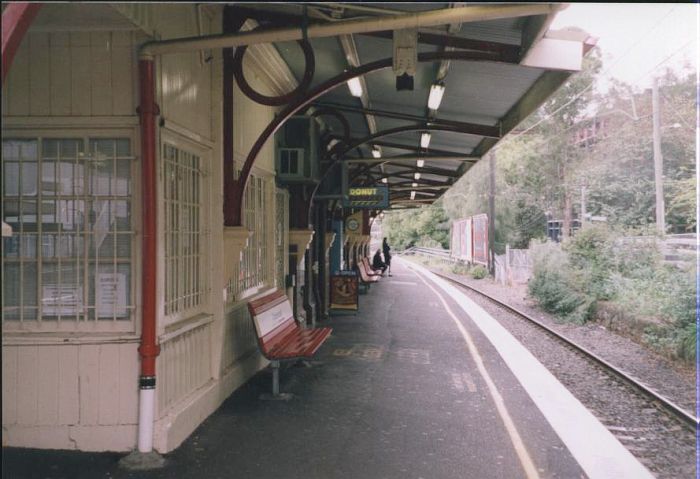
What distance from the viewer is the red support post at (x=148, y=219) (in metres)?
4.51

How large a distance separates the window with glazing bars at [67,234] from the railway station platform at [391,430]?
3.51ft

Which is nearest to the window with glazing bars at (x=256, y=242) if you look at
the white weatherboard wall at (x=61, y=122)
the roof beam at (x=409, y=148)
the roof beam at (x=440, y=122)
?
the roof beam at (x=440, y=122)

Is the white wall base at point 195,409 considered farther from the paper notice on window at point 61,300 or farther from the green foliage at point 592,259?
the green foliage at point 592,259

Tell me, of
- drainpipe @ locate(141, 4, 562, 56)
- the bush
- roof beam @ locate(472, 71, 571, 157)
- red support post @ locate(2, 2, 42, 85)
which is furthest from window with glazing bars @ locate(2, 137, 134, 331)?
the bush

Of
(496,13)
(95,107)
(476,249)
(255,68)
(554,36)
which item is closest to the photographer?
(496,13)

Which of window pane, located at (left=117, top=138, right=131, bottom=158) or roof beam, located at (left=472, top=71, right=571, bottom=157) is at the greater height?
roof beam, located at (left=472, top=71, right=571, bottom=157)

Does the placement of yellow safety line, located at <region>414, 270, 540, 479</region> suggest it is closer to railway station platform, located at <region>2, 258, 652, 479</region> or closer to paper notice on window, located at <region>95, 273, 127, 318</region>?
railway station platform, located at <region>2, 258, 652, 479</region>

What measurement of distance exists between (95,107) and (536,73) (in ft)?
15.4

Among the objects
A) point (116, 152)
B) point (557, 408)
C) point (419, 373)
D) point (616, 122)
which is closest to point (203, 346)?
point (116, 152)

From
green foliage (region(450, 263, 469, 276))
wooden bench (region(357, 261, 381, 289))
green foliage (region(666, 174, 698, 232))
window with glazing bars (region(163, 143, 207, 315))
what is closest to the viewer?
window with glazing bars (region(163, 143, 207, 315))

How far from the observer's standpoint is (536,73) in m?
6.93

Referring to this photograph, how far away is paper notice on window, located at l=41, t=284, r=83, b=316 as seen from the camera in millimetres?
4645

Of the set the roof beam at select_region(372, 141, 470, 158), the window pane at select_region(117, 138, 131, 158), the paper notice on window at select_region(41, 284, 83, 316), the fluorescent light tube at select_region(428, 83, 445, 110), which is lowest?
the paper notice on window at select_region(41, 284, 83, 316)

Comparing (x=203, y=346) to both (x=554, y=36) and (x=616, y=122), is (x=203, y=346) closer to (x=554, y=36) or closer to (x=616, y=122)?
(x=554, y=36)
